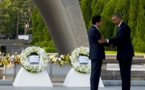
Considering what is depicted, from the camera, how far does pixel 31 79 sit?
12742 mm

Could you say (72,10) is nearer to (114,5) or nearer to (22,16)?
(114,5)

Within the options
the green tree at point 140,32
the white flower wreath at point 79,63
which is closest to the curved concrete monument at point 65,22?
the white flower wreath at point 79,63

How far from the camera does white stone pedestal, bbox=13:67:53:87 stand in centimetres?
1269

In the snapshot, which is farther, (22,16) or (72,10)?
(22,16)

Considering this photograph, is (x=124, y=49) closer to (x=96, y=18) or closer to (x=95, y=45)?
(x=95, y=45)

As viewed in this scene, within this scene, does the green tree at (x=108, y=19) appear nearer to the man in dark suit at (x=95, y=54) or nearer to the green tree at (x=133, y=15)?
the green tree at (x=133, y=15)

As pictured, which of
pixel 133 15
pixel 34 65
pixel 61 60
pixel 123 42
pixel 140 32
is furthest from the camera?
pixel 133 15

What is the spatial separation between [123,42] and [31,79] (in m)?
3.58

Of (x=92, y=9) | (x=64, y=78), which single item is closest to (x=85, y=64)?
(x=64, y=78)

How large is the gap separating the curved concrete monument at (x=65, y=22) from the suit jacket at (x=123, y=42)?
5336mm

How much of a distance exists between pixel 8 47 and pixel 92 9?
8.05 meters

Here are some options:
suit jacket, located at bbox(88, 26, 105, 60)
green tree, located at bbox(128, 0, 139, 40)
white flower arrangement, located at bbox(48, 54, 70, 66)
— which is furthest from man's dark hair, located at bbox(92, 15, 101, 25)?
green tree, located at bbox(128, 0, 139, 40)

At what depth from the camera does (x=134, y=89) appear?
40.2 feet

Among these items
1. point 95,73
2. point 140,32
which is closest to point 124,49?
point 95,73
